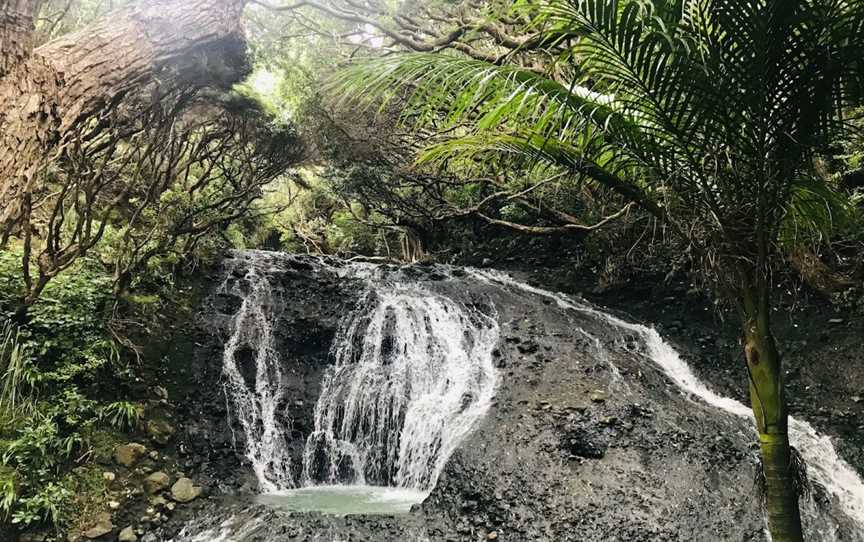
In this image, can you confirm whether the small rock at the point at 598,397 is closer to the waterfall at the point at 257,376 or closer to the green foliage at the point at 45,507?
the waterfall at the point at 257,376

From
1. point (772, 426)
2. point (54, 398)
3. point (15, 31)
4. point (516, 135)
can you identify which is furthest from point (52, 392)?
point (772, 426)

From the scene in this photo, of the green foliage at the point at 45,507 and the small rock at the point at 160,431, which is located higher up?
the small rock at the point at 160,431

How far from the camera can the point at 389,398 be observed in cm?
831

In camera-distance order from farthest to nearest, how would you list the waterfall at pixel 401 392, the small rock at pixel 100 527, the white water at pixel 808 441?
the waterfall at pixel 401 392, the white water at pixel 808 441, the small rock at pixel 100 527

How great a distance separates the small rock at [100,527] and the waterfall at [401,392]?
2579mm

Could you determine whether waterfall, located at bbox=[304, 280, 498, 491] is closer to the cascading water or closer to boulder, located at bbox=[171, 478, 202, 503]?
the cascading water

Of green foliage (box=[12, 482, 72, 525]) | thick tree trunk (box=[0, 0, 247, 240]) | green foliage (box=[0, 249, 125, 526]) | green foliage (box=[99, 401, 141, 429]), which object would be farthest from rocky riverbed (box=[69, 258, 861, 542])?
thick tree trunk (box=[0, 0, 247, 240])

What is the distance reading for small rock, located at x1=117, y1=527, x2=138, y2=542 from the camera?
17.8ft

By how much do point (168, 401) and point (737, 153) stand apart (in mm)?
7159

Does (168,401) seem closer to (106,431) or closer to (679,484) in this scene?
(106,431)

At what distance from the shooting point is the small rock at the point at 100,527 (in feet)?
17.5

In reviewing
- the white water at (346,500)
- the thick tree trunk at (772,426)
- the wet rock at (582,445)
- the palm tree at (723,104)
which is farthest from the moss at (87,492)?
the thick tree trunk at (772,426)

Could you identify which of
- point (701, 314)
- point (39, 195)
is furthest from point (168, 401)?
point (701, 314)

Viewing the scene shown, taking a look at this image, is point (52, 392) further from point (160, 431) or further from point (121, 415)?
point (160, 431)
